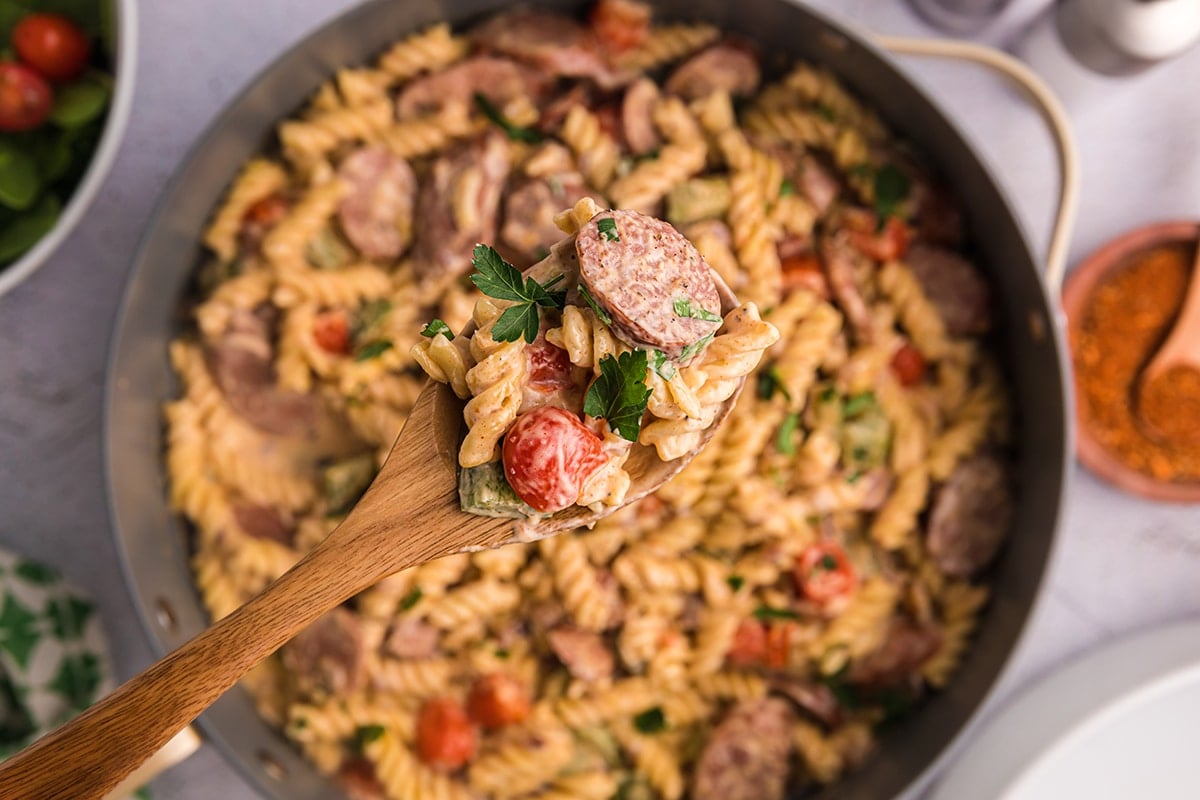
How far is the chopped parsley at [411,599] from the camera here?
12.7 ft

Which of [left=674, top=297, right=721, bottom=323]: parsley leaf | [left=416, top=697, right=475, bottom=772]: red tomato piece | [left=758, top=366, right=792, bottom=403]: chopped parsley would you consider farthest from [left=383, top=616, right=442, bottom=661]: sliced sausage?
[left=674, top=297, right=721, bottom=323]: parsley leaf

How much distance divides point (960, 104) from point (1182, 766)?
Answer: 2.95 metres

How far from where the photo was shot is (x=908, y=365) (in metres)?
4.12

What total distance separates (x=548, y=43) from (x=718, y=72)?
2.27ft

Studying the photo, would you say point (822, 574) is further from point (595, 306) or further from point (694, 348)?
point (595, 306)

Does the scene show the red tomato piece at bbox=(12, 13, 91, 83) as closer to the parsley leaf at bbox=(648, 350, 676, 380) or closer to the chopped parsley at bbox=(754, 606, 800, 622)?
the parsley leaf at bbox=(648, 350, 676, 380)

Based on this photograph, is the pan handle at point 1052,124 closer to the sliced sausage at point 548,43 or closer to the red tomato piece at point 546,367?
the sliced sausage at point 548,43

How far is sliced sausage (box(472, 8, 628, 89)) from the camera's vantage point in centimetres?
396

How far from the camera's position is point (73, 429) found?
4.18 meters

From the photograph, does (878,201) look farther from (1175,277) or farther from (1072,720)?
(1072,720)

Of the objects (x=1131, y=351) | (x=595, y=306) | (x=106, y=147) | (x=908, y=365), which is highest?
(x=106, y=147)

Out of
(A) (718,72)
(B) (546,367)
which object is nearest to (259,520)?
(B) (546,367)

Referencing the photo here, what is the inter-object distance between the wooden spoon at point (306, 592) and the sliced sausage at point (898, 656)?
1.90m

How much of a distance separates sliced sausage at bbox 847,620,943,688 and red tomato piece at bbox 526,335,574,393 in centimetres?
221
